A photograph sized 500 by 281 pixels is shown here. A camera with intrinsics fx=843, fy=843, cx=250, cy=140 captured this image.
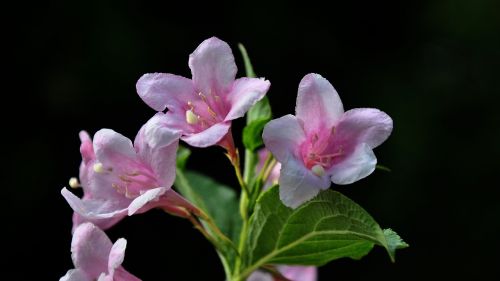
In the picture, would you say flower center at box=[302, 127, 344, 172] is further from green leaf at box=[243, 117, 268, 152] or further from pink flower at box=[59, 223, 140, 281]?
pink flower at box=[59, 223, 140, 281]

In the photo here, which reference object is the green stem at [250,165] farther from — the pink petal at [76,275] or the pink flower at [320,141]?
the pink petal at [76,275]

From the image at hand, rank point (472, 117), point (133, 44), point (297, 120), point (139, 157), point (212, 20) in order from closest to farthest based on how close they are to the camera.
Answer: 1. point (297, 120)
2. point (139, 157)
3. point (133, 44)
4. point (212, 20)
5. point (472, 117)

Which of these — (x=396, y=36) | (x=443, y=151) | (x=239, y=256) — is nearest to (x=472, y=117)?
(x=443, y=151)

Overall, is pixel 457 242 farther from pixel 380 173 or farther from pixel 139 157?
pixel 139 157

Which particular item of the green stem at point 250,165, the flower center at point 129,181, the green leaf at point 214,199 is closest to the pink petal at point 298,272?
the green leaf at point 214,199

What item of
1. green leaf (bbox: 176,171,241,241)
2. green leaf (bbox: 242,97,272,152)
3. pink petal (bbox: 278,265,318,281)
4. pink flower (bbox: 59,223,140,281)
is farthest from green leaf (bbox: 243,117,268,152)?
pink petal (bbox: 278,265,318,281)

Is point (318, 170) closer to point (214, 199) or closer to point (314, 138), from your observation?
point (314, 138)
